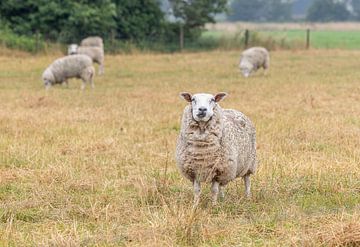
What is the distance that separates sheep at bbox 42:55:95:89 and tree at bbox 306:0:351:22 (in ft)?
282

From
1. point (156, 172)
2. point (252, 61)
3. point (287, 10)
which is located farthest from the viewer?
point (287, 10)

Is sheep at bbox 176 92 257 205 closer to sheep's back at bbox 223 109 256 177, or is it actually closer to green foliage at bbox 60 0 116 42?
sheep's back at bbox 223 109 256 177

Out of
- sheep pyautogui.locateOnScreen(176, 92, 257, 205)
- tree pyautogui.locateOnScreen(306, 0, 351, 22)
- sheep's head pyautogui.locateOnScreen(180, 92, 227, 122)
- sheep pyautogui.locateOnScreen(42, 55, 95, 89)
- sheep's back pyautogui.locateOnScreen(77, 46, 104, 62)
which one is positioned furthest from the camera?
tree pyautogui.locateOnScreen(306, 0, 351, 22)

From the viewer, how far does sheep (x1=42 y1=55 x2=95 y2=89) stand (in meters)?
18.4

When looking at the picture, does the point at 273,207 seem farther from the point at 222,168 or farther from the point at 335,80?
the point at 335,80

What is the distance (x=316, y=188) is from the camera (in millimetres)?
7215

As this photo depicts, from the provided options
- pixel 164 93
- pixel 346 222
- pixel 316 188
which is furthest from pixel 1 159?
pixel 164 93

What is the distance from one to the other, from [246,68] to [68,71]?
5923 mm

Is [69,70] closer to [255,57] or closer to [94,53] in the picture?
[94,53]

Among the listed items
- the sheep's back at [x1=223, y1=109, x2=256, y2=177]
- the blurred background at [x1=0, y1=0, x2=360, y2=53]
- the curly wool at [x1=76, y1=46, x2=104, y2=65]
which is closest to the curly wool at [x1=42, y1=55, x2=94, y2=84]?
the curly wool at [x1=76, y1=46, x2=104, y2=65]

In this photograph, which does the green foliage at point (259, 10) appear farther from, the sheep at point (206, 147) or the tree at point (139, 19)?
the sheep at point (206, 147)

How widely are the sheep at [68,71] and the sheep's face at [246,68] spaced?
5.29 metres

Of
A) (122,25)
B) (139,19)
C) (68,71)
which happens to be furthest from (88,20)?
(68,71)

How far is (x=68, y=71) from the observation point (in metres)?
18.5
